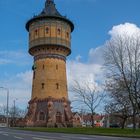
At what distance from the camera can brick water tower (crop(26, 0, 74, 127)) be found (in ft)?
233

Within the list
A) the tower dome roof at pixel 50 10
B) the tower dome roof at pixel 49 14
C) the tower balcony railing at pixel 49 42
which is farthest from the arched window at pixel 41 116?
the tower dome roof at pixel 50 10

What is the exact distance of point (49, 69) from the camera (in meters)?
72.8

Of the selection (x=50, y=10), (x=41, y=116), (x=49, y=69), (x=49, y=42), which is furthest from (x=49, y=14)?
(x=41, y=116)

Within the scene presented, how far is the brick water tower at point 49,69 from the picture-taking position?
7100cm

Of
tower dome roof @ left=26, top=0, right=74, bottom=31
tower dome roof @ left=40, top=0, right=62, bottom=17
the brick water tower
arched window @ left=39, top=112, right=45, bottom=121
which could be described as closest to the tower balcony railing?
the brick water tower

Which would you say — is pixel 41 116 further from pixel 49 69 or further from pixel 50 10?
pixel 50 10

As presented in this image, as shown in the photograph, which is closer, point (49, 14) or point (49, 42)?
point (49, 42)

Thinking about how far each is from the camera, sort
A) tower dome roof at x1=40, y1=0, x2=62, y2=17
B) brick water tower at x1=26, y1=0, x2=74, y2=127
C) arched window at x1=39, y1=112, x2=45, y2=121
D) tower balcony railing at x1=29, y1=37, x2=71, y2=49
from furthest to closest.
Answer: tower dome roof at x1=40, y1=0, x2=62, y2=17 → tower balcony railing at x1=29, y1=37, x2=71, y2=49 → arched window at x1=39, y1=112, x2=45, y2=121 → brick water tower at x1=26, y1=0, x2=74, y2=127

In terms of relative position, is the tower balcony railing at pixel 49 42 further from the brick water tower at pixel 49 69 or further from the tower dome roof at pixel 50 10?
the tower dome roof at pixel 50 10

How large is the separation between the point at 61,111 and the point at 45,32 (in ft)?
50.7

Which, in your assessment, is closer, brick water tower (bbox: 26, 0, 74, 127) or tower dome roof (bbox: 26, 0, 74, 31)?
brick water tower (bbox: 26, 0, 74, 127)

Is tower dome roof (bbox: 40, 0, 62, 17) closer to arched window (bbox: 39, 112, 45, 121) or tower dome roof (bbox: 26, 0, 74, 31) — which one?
tower dome roof (bbox: 26, 0, 74, 31)

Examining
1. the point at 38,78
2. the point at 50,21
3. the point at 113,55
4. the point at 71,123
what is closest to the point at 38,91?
the point at 38,78

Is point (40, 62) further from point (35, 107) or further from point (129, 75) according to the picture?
point (129, 75)
